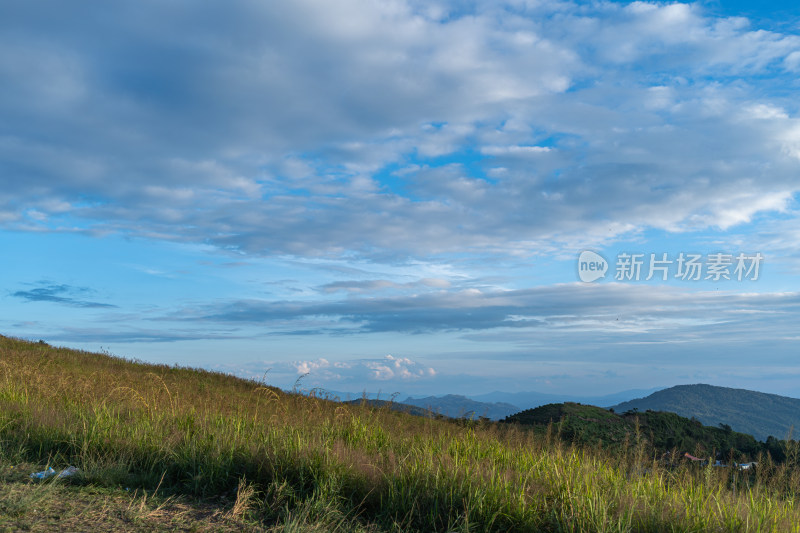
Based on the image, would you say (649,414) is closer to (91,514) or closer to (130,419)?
(130,419)

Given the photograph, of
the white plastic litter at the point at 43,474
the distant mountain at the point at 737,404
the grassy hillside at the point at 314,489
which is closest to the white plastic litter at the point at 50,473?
the white plastic litter at the point at 43,474

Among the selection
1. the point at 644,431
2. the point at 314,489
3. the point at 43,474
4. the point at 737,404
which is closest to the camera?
the point at 314,489

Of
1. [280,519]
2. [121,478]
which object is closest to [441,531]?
[280,519]

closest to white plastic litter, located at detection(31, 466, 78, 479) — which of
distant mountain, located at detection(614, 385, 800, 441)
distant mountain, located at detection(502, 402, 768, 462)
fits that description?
distant mountain, located at detection(502, 402, 768, 462)

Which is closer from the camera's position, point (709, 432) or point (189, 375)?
point (709, 432)

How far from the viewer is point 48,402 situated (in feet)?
30.5

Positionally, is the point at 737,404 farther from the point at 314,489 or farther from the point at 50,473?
the point at 50,473

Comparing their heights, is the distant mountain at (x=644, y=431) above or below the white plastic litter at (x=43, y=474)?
above

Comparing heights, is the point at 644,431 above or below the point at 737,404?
above

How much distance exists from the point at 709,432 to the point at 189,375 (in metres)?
19.2

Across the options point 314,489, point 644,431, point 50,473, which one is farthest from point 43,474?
point 644,431

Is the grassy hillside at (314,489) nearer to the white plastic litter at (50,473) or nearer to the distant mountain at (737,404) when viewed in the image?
the white plastic litter at (50,473)

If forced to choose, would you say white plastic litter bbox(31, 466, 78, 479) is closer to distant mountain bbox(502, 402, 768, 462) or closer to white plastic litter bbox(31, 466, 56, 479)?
white plastic litter bbox(31, 466, 56, 479)

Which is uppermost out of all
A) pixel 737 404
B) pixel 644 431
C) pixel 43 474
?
pixel 644 431
